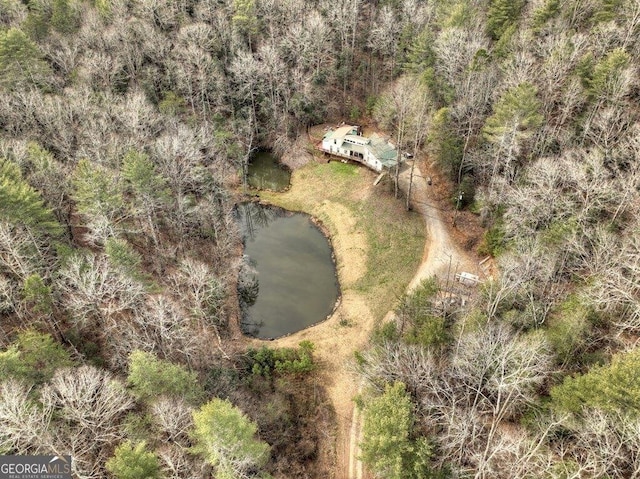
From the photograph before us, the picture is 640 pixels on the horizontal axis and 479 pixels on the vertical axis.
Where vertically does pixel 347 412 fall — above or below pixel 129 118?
below

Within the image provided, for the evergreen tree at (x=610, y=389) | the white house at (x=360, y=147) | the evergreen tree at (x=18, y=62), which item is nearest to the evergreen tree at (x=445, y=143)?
the white house at (x=360, y=147)

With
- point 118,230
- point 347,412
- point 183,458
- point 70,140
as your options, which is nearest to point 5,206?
point 118,230

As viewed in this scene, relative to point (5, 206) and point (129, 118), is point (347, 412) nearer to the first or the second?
point (5, 206)

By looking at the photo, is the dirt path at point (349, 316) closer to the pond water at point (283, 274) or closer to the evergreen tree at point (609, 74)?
the pond water at point (283, 274)

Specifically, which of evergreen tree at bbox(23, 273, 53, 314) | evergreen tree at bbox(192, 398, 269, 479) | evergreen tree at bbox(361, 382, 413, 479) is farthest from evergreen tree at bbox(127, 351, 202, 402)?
evergreen tree at bbox(361, 382, 413, 479)

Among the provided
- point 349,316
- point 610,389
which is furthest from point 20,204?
point 610,389

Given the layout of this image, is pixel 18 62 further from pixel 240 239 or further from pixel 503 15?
pixel 503 15

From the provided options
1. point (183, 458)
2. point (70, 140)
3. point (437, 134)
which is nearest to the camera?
point (183, 458)

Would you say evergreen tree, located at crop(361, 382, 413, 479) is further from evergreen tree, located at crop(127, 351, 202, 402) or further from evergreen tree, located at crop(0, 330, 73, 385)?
evergreen tree, located at crop(0, 330, 73, 385)
